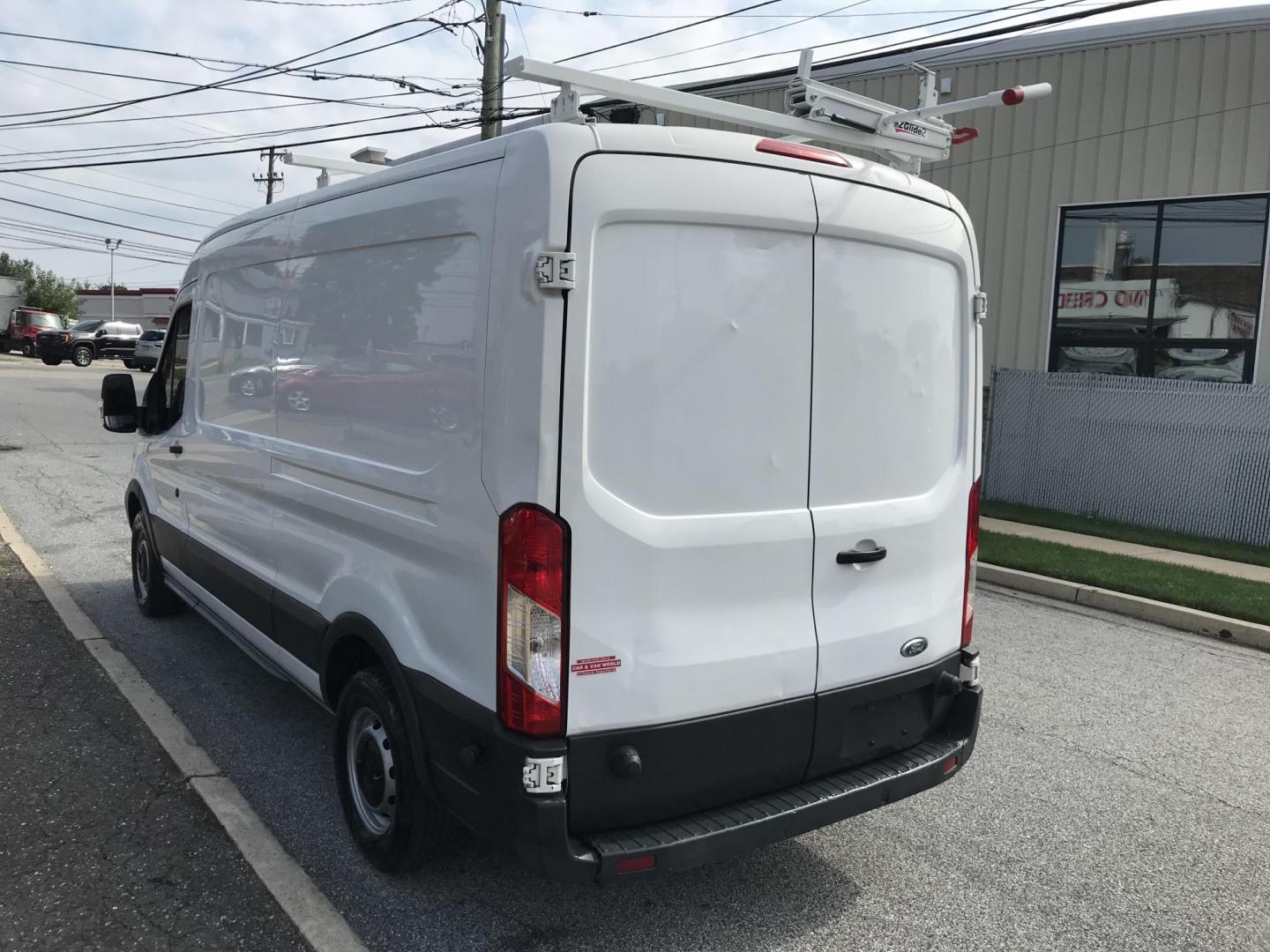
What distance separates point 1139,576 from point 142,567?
7.52 meters

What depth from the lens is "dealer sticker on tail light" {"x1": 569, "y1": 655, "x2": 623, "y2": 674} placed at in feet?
9.01

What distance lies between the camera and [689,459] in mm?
2883

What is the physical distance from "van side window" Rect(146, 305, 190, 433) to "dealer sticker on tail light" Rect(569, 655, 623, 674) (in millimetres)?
3769

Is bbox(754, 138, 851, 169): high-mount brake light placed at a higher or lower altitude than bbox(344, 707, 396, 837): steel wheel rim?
higher

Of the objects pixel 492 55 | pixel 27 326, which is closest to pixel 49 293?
pixel 27 326

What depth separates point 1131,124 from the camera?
12.5 metres

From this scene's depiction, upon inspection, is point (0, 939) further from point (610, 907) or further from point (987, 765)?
point (987, 765)

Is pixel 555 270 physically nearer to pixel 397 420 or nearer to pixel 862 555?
pixel 397 420

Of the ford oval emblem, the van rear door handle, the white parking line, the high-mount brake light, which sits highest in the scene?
the high-mount brake light

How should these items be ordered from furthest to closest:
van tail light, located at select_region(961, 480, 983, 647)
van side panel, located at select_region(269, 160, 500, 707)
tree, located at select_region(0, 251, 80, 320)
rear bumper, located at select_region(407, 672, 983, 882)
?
tree, located at select_region(0, 251, 80, 320), van tail light, located at select_region(961, 480, 983, 647), van side panel, located at select_region(269, 160, 500, 707), rear bumper, located at select_region(407, 672, 983, 882)

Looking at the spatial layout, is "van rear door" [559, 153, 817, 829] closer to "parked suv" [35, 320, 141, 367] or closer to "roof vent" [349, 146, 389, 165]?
"roof vent" [349, 146, 389, 165]

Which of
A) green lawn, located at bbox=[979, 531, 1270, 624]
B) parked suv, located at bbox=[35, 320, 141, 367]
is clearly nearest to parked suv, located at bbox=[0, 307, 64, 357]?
parked suv, located at bbox=[35, 320, 141, 367]

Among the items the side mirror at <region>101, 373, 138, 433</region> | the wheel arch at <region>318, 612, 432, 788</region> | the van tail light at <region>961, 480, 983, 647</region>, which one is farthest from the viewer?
the side mirror at <region>101, 373, 138, 433</region>

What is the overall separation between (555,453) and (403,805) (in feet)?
4.61
